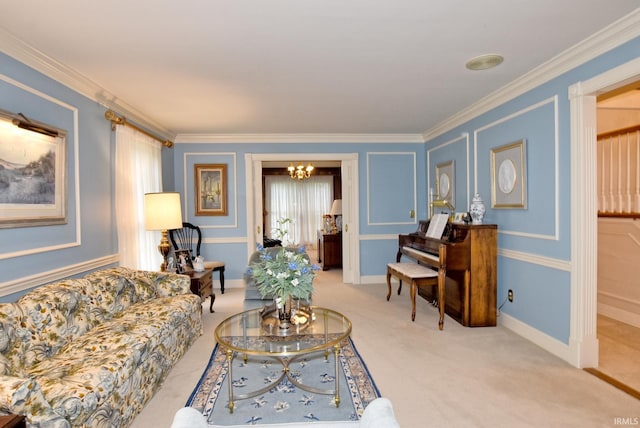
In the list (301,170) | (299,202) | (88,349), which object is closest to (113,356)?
(88,349)

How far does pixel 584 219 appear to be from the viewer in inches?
104

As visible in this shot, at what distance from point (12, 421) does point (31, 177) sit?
181 cm

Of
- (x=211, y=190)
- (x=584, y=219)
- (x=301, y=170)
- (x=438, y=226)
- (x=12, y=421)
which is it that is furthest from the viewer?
(x=301, y=170)

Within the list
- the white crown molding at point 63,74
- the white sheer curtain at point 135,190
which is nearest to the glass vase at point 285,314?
the white sheer curtain at point 135,190

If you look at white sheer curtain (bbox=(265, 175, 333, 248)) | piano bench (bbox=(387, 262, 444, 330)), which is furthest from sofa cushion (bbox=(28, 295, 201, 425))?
white sheer curtain (bbox=(265, 175, 333, 248))

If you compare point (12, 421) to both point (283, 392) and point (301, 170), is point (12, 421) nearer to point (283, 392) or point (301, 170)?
point (283, 392)

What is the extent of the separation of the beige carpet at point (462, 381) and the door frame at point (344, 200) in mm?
1927

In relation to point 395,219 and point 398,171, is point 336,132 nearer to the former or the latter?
point 398,171

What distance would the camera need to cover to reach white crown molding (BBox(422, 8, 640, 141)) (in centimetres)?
223

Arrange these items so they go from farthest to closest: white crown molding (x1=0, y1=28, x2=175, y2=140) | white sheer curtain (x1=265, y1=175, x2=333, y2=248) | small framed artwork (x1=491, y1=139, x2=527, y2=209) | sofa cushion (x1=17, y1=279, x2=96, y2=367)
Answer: white sheer curtain (x1=265, y1=175, x2=333, y2=248) → small framed artwork (x1=491, y1=139, x2=527, y2=209) → white crown molding (x1=0, y1=28, x2=175, y2=140) → sofa cushion (x1=17, y1=279, x2=96, y2=367)

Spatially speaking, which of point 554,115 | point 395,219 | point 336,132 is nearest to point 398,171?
point 395,219

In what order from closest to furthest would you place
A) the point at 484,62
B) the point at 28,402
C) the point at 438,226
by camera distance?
the point at 28,402 → the point at 484,62 → the point at 438,226

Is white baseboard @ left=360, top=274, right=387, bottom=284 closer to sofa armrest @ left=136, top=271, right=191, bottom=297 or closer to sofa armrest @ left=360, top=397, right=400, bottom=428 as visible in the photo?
sofa armrest @ left=136, top=271, right=191, bottom=297

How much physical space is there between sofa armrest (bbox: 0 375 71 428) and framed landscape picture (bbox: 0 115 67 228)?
51.3 inches
